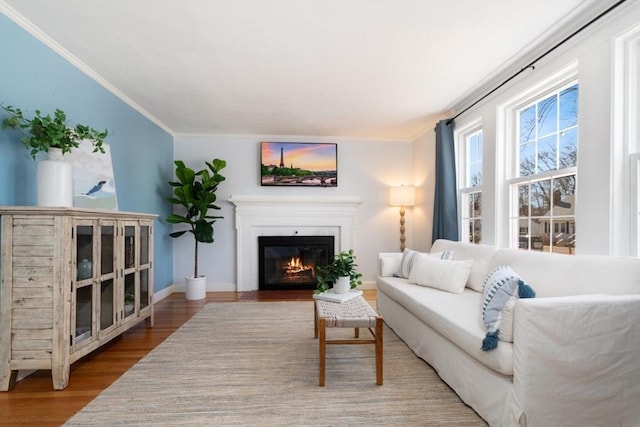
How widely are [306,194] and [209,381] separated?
3.09 metres

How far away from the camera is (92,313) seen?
2123mm

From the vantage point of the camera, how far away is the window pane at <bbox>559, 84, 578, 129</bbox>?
2.20 metres

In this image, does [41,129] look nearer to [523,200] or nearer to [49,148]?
[49,148]

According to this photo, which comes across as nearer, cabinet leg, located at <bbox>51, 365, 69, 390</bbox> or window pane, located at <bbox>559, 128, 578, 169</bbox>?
cabinet leg, located at <bbox>51, 365, 69, 390</bbox>

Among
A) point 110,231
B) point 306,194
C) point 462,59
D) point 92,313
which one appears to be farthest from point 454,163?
point 92,313

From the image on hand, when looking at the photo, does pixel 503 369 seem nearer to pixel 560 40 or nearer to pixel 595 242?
pixel 595 242

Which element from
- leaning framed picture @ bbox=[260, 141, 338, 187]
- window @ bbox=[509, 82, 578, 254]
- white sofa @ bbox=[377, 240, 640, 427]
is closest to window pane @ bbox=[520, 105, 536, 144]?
window @ bbox=[509, 82, 578, 254]

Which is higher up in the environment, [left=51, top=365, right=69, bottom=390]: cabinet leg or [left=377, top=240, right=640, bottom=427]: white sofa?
[left=377, top=240, right=640, bottom=427]: white sofa

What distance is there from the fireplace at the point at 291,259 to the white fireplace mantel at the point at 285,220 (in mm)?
82

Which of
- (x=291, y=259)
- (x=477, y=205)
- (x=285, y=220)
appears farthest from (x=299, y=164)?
(x=477, y=205)

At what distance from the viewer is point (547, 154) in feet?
8.05

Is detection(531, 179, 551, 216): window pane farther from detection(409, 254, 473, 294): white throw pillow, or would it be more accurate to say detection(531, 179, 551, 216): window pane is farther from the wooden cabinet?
the wooden cabinet

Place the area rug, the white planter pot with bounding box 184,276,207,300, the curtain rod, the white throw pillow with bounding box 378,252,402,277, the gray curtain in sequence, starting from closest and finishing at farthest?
the area rug
the curtain rod
the white throw pillow with bounding box 378,252,402,277
the gray curtain
the white planter pot with bounding box 184,276,207,300

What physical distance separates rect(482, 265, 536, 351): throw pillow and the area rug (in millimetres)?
481
